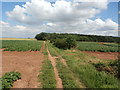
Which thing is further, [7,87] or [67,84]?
[67,84]

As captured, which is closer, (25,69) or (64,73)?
(64,73)

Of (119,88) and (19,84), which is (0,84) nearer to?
(19,84)

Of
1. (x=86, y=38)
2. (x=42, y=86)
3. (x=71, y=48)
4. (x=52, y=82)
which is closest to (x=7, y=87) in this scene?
(x=42, y=86)

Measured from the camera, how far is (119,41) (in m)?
4.48

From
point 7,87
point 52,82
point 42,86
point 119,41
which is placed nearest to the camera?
point 7,87

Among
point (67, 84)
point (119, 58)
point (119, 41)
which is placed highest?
point (119, 41)

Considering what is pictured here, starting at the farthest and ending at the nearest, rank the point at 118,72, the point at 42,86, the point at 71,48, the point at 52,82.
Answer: the point at 71,48
the point at 118,72
the point at 52,82
the point at 42,86

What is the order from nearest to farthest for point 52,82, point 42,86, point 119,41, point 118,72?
point 42,86 < point 52,82 < point 119,41 < point 118,72

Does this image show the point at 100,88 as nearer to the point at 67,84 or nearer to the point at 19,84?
the point at 67,84

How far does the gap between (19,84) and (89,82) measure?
312 cm

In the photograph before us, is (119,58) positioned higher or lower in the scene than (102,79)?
higher

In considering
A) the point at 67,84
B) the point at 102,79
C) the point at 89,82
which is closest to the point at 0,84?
the point at 67,84

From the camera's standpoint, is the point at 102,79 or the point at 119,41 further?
the point at 119,41

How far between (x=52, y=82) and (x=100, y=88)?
201 centimetres
